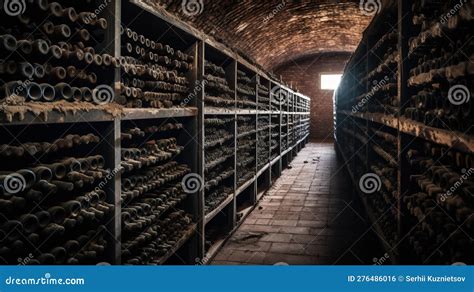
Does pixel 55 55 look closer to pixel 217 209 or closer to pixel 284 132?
pixel 217 209

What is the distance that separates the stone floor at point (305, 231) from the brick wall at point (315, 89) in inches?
610

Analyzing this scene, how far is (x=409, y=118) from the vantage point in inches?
140

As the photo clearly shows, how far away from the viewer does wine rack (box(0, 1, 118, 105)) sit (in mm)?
2201

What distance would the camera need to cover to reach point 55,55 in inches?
94.0

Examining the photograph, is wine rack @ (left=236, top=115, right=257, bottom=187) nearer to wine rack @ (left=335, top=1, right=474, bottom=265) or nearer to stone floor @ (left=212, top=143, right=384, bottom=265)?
stone floor @ (left=212, top=143, right=384, bottom=265)

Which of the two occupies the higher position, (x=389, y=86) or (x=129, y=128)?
(x=389, y=86)

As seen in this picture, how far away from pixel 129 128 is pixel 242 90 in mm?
3785

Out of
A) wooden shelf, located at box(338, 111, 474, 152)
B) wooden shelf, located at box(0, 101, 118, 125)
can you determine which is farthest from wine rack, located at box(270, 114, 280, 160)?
wooden shelf, located at box(0, 101, 118, 125)

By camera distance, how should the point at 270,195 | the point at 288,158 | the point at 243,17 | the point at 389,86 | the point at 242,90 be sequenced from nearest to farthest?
the point at 389,86 < the point at 242,90 < the point at 270,195 < the point at 243,17 < the point at 288,158

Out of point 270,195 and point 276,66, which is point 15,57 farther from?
point 276,66

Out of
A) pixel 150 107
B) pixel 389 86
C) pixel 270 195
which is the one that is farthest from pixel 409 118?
pixel 270 195

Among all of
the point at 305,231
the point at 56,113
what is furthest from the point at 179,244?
the point at 305,231

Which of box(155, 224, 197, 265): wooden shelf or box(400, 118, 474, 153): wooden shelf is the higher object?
box(400, 118, 474, 153): wooden shelf

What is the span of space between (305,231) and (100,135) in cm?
430
